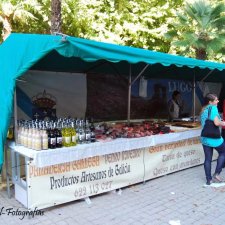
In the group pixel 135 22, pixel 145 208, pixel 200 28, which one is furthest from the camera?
pixel 200 28

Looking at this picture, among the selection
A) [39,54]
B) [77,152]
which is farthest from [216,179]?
[39,54]

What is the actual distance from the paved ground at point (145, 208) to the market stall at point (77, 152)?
0.51 ft

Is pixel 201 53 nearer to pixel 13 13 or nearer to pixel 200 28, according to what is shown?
pixel 200 28

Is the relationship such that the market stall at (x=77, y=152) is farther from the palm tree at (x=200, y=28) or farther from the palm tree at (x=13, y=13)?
the palm tree at (x=200, y=28)

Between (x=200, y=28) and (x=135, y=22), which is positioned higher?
(x=135, y=22)

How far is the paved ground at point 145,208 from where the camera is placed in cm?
400

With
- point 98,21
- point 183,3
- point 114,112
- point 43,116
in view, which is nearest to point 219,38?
point 183,3

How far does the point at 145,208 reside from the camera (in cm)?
441

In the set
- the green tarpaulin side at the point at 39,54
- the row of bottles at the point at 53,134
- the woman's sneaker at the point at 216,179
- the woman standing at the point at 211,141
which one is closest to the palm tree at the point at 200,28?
the woman standing at the point at 211,141

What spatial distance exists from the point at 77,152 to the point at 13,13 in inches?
383

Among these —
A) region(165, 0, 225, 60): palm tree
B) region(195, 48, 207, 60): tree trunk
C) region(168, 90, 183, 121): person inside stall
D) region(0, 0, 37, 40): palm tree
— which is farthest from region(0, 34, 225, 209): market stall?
region(195, 48, 207, 60): tree trunk

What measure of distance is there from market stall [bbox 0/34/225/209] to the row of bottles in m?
0.12

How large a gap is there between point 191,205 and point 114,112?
3964 millimetres

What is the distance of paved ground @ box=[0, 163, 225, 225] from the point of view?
4.00 meters
